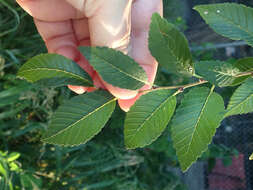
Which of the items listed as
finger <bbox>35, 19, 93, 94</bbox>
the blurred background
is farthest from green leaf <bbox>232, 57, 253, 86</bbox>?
the blurred background

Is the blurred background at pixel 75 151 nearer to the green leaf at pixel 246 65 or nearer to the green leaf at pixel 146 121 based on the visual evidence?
the green leaf at pixel 146 121

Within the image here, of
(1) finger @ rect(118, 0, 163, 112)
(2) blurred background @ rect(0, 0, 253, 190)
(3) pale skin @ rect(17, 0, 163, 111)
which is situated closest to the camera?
(3) pale skin @ rect(17, 0, 163, 111)

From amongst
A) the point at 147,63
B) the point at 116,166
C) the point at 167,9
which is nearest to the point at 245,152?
the point at 116,166

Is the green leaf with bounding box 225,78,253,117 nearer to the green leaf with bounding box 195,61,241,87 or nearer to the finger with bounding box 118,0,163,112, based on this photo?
the green leaf with bounding box 195,61,241,87

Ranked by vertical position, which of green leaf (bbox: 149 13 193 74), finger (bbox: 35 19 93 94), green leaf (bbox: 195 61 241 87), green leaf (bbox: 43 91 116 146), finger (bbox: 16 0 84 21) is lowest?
finger (bbox: 35 19 93 94)

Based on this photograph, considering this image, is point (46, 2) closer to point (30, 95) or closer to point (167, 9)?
point (30, 95)
